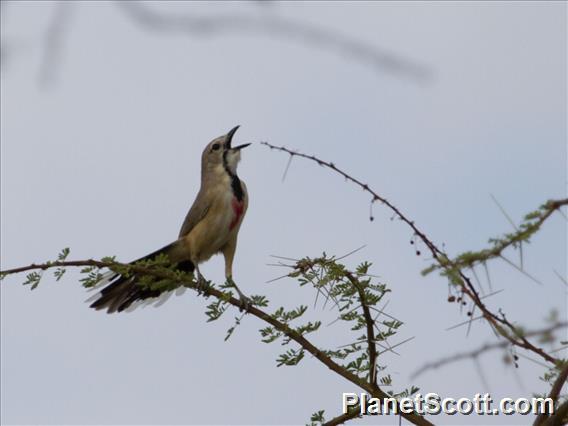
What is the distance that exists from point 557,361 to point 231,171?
179 inches

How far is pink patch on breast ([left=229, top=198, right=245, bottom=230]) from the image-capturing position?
692 cm

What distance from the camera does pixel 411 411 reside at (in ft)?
10.6

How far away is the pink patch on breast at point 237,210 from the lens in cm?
692

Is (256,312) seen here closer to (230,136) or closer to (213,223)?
(213,223)

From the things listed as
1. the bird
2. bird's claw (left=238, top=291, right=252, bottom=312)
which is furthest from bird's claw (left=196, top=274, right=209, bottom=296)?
the bird

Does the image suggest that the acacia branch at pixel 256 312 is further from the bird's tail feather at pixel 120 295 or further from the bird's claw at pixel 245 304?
the bird's tail feather at pixel 120 295

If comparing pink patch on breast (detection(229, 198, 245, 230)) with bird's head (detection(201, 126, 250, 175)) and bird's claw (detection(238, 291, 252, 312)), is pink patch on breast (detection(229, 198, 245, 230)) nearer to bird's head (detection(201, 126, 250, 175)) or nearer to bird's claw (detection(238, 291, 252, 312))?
bird's head (detection(201, 126, 250, 175))

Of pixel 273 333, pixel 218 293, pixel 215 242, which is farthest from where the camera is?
pixel 215 242

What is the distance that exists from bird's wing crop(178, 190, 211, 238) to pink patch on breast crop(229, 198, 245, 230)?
0.20 metres

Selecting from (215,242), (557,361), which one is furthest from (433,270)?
(215,242)

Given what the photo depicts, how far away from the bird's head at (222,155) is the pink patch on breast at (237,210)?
408 millimetres

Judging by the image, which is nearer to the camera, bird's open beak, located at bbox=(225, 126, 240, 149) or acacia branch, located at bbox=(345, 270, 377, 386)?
acacia branch, located at bbox=(345, 270, 377, 386)

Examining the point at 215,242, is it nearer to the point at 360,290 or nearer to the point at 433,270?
the point at 360,290

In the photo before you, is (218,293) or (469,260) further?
(218,293)
